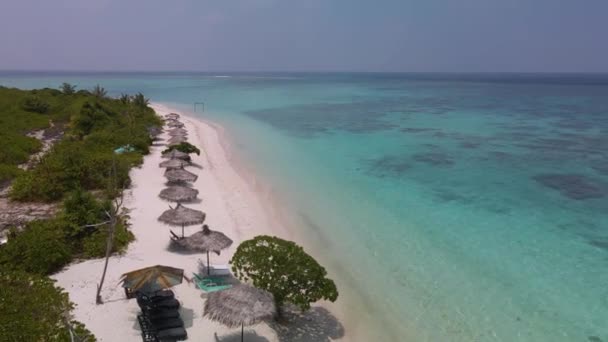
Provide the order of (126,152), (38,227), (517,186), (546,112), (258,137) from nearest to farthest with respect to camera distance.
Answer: (38,227)
(517,186)
(126,152)
(258,137)
(546,112)

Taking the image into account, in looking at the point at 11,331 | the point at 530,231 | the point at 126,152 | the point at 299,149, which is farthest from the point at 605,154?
the point at 11,331

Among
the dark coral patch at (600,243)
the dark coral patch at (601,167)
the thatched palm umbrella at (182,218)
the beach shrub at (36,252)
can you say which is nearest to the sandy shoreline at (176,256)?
the beach shrub at (36,252)


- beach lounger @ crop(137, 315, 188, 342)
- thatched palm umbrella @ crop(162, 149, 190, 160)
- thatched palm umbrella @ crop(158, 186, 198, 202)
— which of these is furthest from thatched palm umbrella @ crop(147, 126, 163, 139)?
beach lounger @ crop(137, 315, 188, 342)

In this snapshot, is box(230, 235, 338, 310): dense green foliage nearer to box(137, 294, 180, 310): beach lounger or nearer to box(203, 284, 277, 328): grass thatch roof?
box(203, 284, 277, 328): grass thatch roof

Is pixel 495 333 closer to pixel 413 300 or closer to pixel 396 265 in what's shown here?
pixel 413 300

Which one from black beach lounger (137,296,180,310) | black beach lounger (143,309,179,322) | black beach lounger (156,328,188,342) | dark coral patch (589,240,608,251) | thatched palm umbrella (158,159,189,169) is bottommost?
black beach lounger (156,328,188,342)

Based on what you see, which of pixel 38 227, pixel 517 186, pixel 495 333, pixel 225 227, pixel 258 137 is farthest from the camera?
pixel 258 137

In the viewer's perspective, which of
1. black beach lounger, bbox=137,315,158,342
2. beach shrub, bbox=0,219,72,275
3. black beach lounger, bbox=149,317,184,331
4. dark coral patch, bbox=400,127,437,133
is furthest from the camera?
dark coral patch, bbox=400,127,437,133
